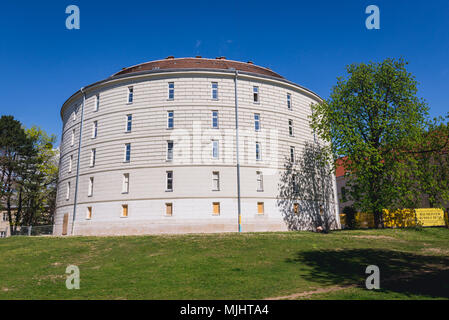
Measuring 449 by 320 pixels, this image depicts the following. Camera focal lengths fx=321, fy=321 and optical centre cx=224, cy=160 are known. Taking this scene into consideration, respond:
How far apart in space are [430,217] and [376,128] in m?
15.1

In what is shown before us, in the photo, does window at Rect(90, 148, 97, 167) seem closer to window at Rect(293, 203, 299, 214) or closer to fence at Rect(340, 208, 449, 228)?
window at Rect(293, 203, 299, 214)

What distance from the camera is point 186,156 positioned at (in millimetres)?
35406

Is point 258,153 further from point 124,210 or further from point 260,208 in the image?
point 124,210

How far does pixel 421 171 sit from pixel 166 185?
1055 inches

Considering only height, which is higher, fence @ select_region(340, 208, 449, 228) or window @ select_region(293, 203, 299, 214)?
window @ select_region(293, 203, 299, 214)

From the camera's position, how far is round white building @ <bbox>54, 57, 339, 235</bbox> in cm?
3481

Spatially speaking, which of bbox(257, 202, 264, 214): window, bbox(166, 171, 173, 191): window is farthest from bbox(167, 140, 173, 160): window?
bbox(257, 202, 264, 214): window

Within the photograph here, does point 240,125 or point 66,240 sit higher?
point 240,125

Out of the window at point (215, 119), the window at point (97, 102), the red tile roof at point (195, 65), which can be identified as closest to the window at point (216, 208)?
the window at point (215, 119)

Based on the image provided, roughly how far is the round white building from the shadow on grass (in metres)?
15.3

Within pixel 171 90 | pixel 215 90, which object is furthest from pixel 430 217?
pixel 171 90

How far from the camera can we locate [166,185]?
3503 centimetres
